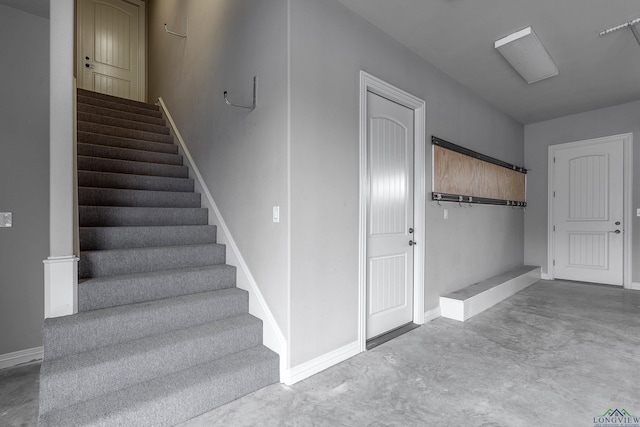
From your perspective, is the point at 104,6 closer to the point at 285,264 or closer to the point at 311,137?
the point at 311,137

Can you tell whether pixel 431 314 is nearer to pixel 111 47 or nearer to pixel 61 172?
pixel 61 172

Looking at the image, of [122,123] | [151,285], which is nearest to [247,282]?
[151,285]

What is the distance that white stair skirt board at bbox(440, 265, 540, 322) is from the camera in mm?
3508

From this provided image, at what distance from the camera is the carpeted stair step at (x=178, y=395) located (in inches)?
64.0

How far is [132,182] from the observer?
10.9 feet

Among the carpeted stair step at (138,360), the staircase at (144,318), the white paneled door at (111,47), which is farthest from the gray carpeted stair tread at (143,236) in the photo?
the white paneled door at (111,47)

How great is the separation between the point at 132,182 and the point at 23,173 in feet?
2.73

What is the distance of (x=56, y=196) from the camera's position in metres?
1.98

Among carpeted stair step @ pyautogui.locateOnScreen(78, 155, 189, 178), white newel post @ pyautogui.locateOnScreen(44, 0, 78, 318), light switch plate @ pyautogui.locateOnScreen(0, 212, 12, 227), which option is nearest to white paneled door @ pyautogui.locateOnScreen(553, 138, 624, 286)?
carpeted stair step @ pyautogui.locateOnScreen(78, 155, 189, 178)

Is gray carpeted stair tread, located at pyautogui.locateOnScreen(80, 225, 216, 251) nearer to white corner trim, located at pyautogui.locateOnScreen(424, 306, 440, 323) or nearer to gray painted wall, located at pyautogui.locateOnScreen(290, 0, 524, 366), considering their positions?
gray painted wall, located at pyautogui.locateOnScreen(290, 0, 524, 366)

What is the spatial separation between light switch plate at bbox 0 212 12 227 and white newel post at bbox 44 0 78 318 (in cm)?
109

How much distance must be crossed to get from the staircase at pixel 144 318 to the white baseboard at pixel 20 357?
1088 millimetres

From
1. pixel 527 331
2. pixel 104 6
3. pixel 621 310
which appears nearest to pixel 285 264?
pixel 527 331

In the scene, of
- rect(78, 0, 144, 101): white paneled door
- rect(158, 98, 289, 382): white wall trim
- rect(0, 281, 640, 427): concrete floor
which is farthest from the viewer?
rect(78, 0, 144, 101): white paneled door
